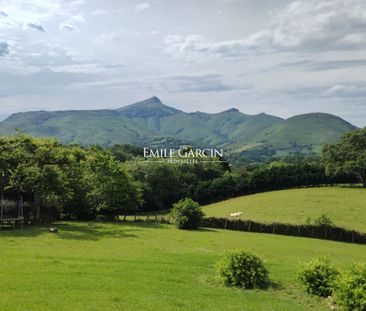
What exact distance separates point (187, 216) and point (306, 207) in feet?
88.2

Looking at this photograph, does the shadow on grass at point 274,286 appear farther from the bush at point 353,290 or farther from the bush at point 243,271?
the bush at point 353,290

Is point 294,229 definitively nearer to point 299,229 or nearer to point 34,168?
point 299,229

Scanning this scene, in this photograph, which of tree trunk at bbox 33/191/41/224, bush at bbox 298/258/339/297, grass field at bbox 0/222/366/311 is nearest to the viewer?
grass field at bbox 0/222/366/311

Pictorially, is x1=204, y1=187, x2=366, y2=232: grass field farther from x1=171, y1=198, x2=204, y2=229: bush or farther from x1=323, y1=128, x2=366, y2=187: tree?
x1=171, y1=198, x2=204, y2=229: bush

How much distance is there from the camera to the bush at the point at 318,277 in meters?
17.7

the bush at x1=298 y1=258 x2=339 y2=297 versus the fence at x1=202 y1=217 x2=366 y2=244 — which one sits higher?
the bush at x1=298 y1=258 x2=339 y2=297

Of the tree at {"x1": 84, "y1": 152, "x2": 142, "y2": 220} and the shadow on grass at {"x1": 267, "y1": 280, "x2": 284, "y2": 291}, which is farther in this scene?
the tree at {"x1": 84, "y1": 152, "x2": 142, "y2": 220}

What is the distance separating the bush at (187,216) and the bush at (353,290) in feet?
111

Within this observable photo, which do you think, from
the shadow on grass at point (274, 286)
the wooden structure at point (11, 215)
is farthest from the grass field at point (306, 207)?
the shadow on grass at point (274, 286)

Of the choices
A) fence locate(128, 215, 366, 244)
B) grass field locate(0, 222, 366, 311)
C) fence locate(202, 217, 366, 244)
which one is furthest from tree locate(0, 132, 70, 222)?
fence locate(202, 217, 366, 244)

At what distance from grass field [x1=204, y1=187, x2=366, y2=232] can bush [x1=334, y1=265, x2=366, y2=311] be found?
3744 cm

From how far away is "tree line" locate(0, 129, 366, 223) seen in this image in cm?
4362

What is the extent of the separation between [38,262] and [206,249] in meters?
14.2

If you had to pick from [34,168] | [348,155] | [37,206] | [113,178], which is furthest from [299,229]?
[348,155]
